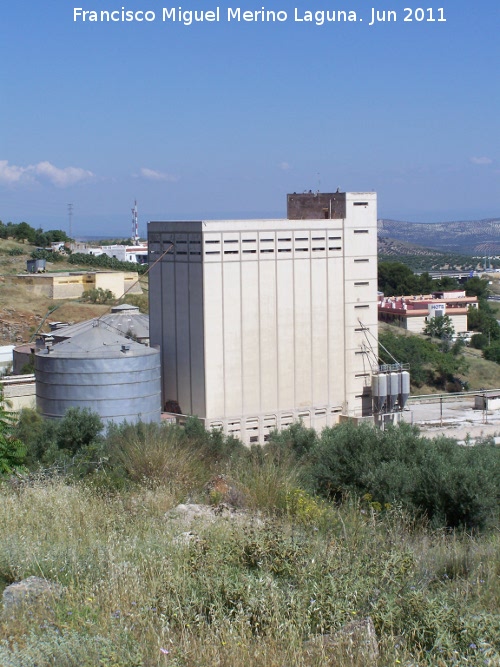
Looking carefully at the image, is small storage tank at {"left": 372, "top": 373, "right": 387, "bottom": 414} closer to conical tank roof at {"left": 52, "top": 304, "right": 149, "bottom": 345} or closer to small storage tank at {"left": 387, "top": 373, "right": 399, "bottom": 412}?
small storage tank at {"left": 387, "top": 373, "right": 399, "bottom": 412}

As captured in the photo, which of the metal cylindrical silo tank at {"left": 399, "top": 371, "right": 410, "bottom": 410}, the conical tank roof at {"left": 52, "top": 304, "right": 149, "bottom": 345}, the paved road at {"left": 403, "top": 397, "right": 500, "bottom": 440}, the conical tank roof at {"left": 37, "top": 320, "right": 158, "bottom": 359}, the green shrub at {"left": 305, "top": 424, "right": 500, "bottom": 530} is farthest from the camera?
the conical tank roof at {"left": 52, "top": 304, "right": 149, "bottom": 345}

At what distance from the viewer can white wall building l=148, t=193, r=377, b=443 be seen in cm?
2634

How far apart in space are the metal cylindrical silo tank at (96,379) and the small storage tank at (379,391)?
8248mm

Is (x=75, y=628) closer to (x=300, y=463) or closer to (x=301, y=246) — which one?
(x=300, y=463)

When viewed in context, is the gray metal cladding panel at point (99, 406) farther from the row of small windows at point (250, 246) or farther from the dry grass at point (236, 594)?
the dry grass at point (236, 594)

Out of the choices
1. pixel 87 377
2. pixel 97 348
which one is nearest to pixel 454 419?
pixel 97 348

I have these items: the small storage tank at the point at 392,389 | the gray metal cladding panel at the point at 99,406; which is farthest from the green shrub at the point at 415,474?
the small storage tank at the point at 392,389

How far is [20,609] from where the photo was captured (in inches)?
206

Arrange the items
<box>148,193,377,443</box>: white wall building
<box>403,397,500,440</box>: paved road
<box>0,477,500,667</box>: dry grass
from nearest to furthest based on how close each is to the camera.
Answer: <box>0,477,500,667</box>: dry grass, <box>148,193,377,443</box>: white wall building, <box>403,397,500,440</box>: paved road

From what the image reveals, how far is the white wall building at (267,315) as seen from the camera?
26344 millimetres

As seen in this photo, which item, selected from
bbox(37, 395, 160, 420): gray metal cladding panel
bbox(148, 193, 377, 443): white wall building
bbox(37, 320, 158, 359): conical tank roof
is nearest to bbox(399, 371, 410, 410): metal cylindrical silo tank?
bbox(148, 193, 377, 443): white wall building

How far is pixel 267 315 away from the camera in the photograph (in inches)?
1077

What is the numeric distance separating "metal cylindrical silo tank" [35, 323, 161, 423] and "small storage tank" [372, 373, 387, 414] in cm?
825

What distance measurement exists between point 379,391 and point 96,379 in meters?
9.89
